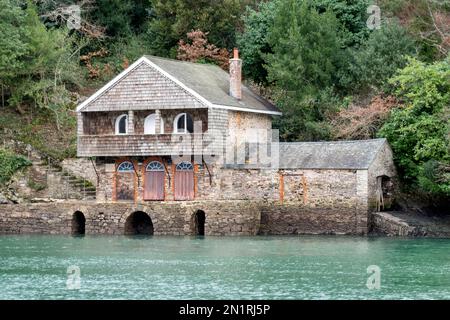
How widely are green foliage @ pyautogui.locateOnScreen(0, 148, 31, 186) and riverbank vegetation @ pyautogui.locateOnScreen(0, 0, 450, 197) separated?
232 cm

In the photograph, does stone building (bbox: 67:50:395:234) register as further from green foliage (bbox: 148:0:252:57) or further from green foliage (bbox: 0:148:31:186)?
green foliage (bbox: 148:0:252:57)

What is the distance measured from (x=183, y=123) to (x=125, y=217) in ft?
17.5

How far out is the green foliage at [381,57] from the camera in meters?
60.4

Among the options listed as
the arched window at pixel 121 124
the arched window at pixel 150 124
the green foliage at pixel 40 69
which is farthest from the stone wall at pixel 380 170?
the green foliage at pixel 40 69

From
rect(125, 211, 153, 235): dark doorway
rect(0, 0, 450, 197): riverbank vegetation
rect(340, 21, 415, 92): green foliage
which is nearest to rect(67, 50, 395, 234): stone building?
rect(125, 211, 153, 235): dark doorway

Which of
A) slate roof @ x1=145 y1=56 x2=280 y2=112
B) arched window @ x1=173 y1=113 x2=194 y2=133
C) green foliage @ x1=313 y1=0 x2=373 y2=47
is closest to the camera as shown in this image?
slate roof @ x1=145 y1=56 x2=280 y2=112

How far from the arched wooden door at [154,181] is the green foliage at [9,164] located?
7.16 metres

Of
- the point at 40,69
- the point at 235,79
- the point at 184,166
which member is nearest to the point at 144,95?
the point at 184,166

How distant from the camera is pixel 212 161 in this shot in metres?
57.2

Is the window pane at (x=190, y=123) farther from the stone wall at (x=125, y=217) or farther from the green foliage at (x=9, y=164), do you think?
the green foliage at (x=9, y=164)

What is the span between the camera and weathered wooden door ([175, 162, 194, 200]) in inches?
2279

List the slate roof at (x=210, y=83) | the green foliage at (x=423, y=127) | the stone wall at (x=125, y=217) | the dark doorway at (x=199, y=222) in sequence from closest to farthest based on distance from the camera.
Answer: the green foliage at (x=423, y=127) < the stone wall at (x=125, y=217) < the dark doorway at (x=199, y=222) < the slate roof at (x=210, y=83)

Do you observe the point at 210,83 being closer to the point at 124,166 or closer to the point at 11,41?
the point at 124,166
